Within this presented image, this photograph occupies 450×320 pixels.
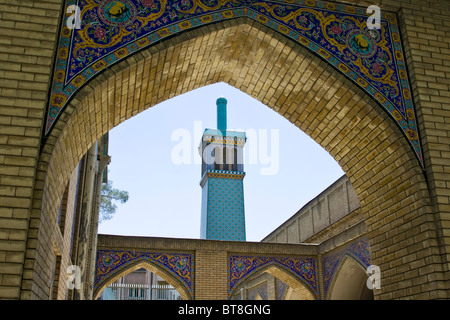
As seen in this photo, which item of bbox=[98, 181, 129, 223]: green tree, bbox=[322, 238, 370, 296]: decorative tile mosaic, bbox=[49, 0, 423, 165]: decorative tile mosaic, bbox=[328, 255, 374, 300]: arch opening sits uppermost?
bbox=[98, 181, 129, 223]: green tree

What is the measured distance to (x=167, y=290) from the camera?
26.6 metres

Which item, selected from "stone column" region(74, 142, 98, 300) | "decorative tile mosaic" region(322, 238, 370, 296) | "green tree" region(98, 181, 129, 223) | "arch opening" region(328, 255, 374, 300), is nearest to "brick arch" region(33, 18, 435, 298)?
"stone column" region(74, 142, 98, 300)

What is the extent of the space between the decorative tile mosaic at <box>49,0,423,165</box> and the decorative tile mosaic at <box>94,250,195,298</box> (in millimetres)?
6860

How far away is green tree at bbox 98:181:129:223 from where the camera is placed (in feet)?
48.2

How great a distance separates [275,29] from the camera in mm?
4305

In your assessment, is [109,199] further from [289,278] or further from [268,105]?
[268,105]

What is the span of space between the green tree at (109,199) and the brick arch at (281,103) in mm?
10414

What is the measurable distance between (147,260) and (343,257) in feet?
13.3

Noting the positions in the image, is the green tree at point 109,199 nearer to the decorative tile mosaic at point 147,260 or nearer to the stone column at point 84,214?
the decorative tile mosaic at point 147,260

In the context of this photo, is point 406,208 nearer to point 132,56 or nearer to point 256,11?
point 256,11

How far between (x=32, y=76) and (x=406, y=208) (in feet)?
9.98

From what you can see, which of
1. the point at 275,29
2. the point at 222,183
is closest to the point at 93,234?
the point at 275,29

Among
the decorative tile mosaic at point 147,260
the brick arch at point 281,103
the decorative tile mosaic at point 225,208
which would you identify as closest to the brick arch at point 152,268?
the decorative tile mosaic at point 147,260

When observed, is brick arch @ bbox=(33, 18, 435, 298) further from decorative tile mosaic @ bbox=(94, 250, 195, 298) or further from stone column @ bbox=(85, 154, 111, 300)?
decorative tile mosaic @ bbox=(94, 250, 195, 298)
